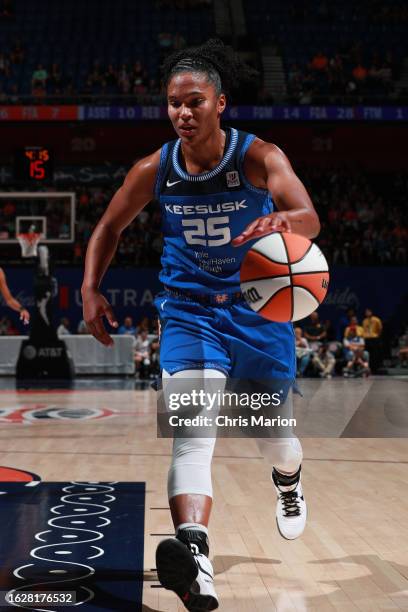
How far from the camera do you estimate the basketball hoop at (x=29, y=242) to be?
55.9 feet

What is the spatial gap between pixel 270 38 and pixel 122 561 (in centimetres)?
2404

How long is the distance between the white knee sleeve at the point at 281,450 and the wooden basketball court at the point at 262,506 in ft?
1.63

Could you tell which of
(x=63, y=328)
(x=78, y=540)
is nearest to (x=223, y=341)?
(x=78, y=540)

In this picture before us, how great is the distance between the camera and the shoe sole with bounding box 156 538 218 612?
2963mm

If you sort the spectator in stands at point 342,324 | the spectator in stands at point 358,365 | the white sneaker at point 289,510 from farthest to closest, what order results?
the spectator in stands at point 342,324
the spectator in stands at point 358,365
the white sneaker at point 289,510

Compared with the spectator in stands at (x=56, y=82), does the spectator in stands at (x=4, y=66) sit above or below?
above

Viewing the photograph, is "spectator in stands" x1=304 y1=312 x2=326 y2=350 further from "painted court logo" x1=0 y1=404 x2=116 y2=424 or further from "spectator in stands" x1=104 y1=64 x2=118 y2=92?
→ "spectator in stands" x1=104 y1=64 x2=118 y2=92

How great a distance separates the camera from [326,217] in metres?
23.7

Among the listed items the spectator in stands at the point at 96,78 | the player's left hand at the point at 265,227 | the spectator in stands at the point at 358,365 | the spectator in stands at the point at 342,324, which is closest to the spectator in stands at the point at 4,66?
Result: the spectator in stands at the point at 96,78

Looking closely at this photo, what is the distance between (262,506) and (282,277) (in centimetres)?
254

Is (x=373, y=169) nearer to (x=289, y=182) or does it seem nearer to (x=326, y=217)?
(x=326, y=217)

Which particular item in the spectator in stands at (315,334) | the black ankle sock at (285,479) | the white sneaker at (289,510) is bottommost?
the spectator in stands at (315,334)

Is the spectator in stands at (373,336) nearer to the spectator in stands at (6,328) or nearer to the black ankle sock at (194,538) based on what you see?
the spectator in stands at (6,328)

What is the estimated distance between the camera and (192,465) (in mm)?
3381
